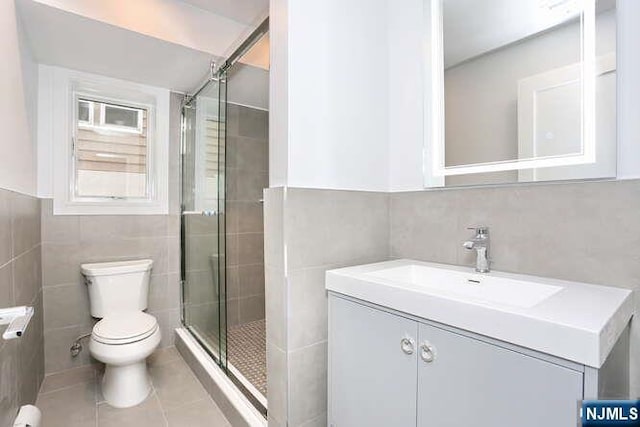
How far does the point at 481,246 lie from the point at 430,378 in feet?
1.86

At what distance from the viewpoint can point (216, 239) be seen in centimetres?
220

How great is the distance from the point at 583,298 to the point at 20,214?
91.0 inches

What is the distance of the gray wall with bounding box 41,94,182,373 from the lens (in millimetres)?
2154

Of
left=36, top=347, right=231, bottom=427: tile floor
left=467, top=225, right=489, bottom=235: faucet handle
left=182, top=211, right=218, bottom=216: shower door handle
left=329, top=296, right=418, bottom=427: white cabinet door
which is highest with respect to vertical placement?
left=182, top=211, right=218, bottom=216: shower door handle

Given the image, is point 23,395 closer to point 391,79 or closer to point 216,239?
point 216,239

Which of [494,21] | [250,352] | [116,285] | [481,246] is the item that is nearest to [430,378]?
[481,246]

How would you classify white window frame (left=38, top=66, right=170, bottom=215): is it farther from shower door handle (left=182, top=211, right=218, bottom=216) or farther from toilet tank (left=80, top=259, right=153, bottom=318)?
toilet tank (left=80, top=259, right=153, bottom=318)

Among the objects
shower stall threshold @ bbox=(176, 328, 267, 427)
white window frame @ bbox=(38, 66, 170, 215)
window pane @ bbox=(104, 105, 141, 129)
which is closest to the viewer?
shower stall threshold @ bbox=(176, 328, 267, 427)

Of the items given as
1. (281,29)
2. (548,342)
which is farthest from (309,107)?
(548,342)

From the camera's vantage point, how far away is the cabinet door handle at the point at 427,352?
860mm

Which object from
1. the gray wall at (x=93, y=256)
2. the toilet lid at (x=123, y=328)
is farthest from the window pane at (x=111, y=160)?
the toilet lid at (x=123, y=328)

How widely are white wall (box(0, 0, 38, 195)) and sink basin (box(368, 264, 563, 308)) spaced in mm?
1731

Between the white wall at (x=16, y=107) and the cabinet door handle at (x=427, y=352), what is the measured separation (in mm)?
1760

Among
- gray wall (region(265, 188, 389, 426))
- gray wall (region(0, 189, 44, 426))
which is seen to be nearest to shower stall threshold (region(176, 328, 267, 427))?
gray wall (region(265, 188, 389, 426))
